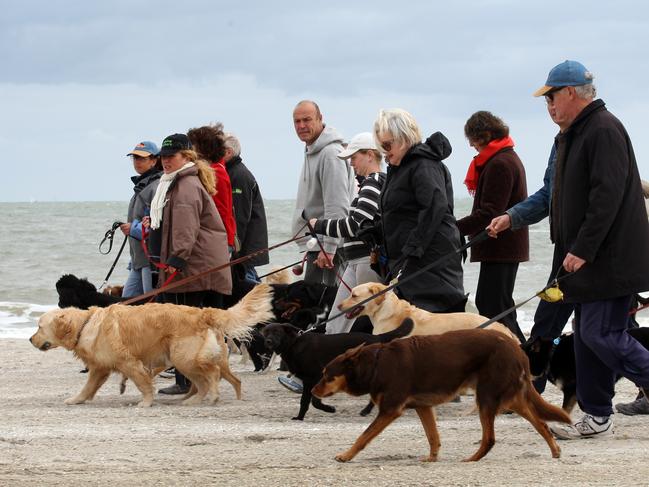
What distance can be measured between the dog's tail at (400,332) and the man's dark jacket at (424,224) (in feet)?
1.43

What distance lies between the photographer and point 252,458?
5.57 m

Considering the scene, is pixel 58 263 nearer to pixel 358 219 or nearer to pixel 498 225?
pixel 358 219

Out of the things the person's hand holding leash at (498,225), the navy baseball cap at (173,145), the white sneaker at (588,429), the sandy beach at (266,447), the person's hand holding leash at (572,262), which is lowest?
the sandy beach at (266,447)

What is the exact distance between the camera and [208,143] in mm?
8883

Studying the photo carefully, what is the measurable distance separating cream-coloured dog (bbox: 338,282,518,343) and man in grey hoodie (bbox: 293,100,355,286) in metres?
1.08

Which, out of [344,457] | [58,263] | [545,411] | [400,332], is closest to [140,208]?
[400,332]

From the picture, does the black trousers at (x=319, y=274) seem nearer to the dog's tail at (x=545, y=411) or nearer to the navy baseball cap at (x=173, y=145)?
the navy baseball cap at (x=173, y=145)

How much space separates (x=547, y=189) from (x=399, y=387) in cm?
210

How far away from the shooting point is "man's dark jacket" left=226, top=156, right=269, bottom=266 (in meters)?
9.53

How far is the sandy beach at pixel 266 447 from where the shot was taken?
499cm

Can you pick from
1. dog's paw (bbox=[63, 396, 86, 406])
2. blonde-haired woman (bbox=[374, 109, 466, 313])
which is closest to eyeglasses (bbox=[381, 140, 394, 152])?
blonde-haired woman (bbox=[374, 109, 466, 313])

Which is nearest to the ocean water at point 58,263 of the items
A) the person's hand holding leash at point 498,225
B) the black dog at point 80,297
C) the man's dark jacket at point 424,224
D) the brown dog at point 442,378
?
the black dog at point 80,297

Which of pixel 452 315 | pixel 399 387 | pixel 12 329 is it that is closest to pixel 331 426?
pixel 452 315

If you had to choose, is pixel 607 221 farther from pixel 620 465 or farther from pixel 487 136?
pixel 487 136
